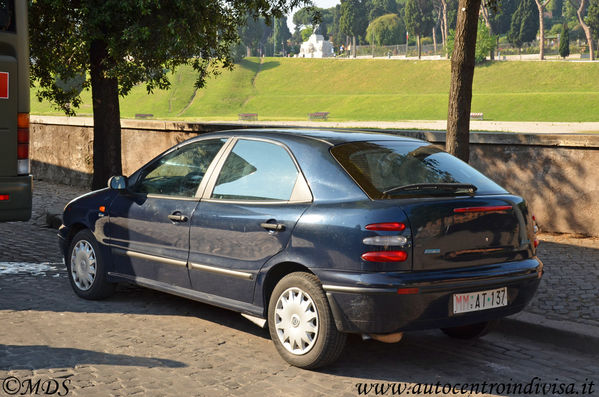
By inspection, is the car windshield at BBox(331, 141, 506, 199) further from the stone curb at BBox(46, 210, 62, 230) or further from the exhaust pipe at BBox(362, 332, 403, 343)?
the stone curb at BBox(46, 210, 62, 230)

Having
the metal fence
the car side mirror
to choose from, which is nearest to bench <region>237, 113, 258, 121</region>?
the car side mirror

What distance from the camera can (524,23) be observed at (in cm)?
12231

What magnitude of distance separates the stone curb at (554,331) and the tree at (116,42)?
716cm

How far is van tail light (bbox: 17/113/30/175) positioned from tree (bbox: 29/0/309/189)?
12.7ft

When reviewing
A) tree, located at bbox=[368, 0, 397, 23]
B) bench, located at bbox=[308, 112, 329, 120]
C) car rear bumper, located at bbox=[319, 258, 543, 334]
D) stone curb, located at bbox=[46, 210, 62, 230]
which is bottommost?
stone curb, located at bbox=[46, 210, 62, 230]

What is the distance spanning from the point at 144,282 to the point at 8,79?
2822 mm

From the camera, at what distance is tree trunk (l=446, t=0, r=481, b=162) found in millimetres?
9367

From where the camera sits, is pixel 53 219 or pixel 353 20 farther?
pixel 353 20

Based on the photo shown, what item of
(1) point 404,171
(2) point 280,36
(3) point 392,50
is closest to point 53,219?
(1) point 404,171

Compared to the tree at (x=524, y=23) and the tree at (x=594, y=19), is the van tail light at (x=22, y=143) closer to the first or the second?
the tree at (x=594, y=19)

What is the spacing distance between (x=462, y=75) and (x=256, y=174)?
453 centimetres

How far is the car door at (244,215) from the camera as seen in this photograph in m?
5.40

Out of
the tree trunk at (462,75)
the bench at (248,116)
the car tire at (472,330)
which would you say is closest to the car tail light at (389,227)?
the car tire at (472,330)

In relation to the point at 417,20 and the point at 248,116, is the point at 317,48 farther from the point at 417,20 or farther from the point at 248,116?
the point at 248,116
